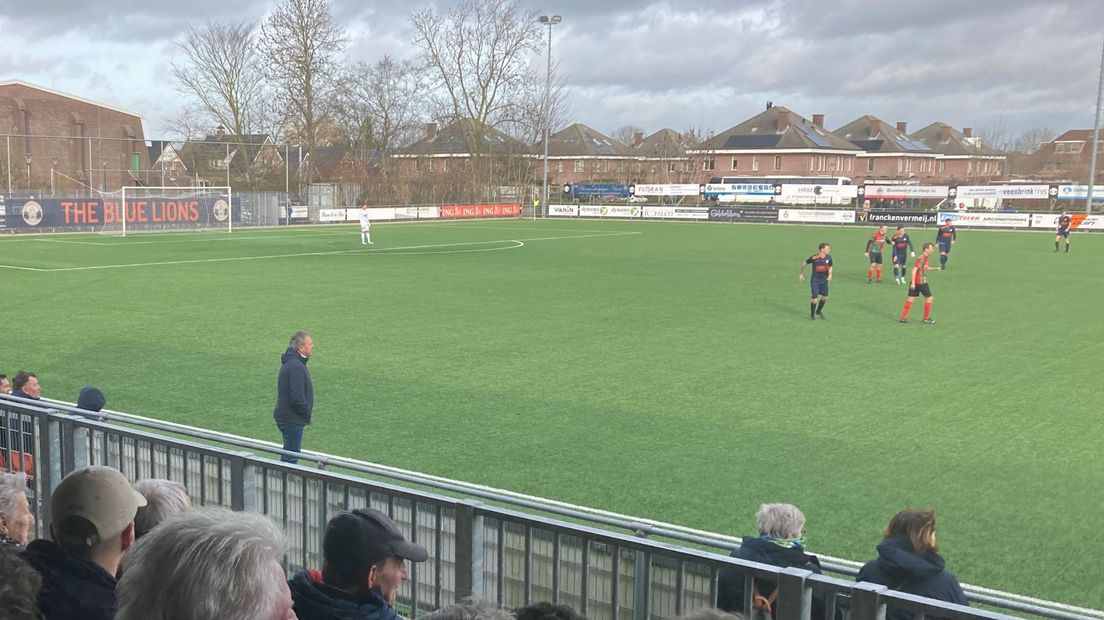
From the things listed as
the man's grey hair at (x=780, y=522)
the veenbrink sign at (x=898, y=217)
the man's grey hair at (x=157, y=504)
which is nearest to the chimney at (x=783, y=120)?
the veenbrink sign at (x=898, y=217)

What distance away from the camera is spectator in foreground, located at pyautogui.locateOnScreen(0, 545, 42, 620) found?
2.61 meters

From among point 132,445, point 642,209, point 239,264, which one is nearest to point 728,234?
point 642,209

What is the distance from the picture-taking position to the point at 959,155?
111 m

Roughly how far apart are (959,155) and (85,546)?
12148cm

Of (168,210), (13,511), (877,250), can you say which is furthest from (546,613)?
(168,210)

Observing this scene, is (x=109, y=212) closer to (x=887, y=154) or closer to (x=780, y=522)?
(x=780, y=522)

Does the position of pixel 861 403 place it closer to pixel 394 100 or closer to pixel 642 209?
pixel 642 209

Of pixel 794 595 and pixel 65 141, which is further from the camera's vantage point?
pixel 65 141

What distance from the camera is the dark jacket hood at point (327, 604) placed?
297 centimetres

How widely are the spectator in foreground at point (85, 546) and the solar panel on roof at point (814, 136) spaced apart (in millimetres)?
100991

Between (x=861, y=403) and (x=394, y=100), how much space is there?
65976 millimetres

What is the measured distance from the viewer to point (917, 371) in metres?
14.9

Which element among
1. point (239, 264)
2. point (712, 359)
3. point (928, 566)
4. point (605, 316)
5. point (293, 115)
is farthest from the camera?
point (293, 115)

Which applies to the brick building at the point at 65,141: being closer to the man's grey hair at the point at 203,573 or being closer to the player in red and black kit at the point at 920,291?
the player in red and black kit at the point at 920,291
